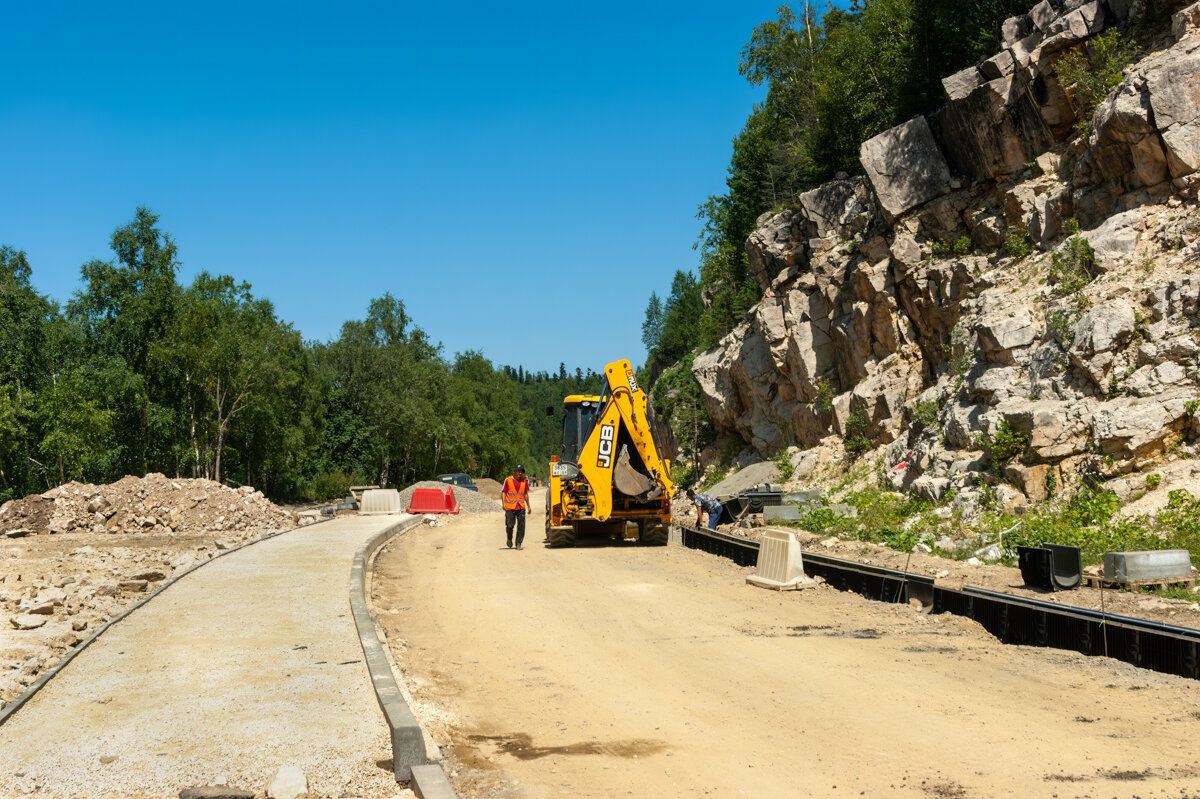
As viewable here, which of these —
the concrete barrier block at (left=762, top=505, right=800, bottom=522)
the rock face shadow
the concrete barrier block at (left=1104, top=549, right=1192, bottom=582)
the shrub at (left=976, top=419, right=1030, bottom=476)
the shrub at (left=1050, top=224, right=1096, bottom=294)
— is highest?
the shrub at (left=1050, top=224, right=1096, bottom=294)

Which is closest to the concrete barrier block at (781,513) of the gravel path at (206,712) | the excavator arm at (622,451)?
the excavator arm at (622,451)

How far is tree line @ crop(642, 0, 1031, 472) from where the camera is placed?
3042 centimetres

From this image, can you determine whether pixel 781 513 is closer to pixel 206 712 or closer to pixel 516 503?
pixel 516 503

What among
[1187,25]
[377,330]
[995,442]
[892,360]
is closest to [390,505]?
[892,360]

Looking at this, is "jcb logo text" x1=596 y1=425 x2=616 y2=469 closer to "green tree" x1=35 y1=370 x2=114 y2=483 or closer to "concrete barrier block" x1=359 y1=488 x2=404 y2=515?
"concrete barrier block" x1=359 y1=488 x2=404 y2=515

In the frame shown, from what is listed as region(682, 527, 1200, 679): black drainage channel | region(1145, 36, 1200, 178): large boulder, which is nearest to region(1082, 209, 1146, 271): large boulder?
region(1145, 36, 1200, 178): large boulder

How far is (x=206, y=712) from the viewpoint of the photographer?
689cm

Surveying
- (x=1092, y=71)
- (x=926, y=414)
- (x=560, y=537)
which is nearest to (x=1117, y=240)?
(x=1092, y=71)

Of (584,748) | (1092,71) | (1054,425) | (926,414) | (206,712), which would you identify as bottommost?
(584,748)

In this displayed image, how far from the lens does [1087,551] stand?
13.5 m

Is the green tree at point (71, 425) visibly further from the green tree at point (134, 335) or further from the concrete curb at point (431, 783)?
the concrete curb at point (431, 783)

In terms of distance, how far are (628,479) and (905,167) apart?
15772mm

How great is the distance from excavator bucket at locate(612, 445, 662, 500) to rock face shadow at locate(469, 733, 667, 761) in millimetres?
13775

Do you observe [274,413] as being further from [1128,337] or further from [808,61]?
[1128,337]
